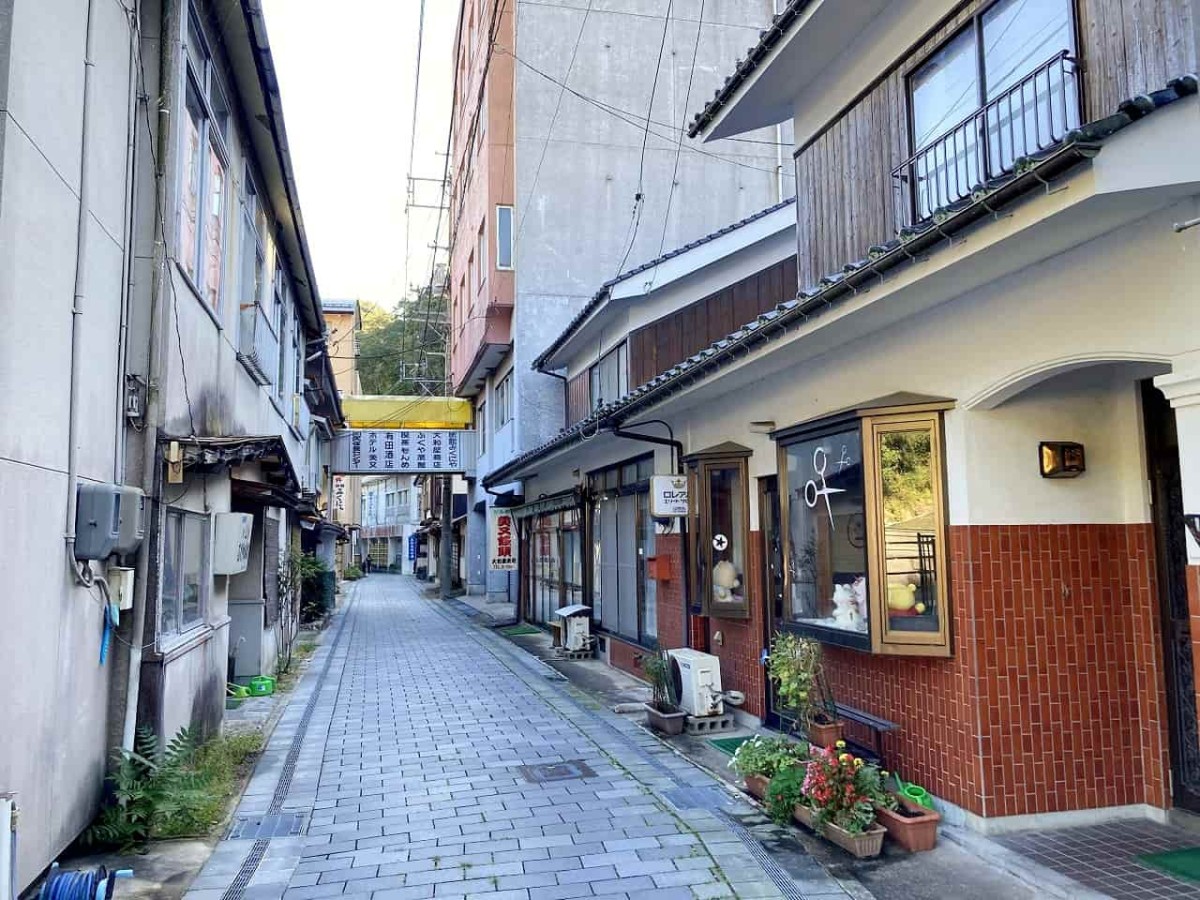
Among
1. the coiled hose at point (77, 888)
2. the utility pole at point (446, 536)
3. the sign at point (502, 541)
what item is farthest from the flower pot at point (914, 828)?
the utility pole at point (446, 536)

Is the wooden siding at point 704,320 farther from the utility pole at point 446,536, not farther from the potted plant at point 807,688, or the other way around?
the utility pole at point 446,536

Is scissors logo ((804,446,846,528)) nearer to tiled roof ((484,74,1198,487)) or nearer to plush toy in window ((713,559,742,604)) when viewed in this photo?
tiled roof ((484,74,1198,487))

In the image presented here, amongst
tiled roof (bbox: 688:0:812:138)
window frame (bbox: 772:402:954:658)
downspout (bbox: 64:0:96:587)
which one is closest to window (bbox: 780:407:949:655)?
window frame (bbox: 772:402:954:658)

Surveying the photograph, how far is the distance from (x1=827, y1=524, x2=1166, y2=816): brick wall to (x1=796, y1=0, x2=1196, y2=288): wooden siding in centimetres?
267

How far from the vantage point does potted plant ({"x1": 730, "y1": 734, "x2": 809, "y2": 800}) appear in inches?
242

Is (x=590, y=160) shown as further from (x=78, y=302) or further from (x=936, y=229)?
(x=936, y=229)

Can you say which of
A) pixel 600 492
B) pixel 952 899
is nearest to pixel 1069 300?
pixel 952 899

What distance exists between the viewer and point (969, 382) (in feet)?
18.2

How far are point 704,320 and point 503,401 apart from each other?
11.9m

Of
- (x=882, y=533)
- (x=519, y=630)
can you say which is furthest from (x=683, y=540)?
(x=519, y=630)

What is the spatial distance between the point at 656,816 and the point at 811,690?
5.09ft

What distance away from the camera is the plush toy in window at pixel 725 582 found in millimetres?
9023

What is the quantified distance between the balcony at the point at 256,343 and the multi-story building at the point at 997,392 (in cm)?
538

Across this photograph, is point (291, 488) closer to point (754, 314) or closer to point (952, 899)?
point (754, 314)
